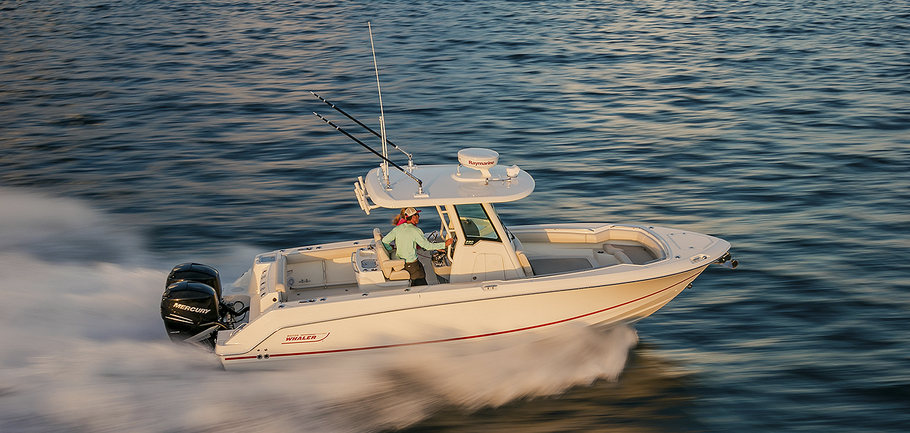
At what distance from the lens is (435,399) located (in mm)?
7027

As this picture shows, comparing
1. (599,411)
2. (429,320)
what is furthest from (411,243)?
(599,411)

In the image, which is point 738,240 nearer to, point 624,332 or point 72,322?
point 624,332

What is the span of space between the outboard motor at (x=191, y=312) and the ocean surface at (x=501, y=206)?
0.24 meters

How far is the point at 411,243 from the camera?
7258mm

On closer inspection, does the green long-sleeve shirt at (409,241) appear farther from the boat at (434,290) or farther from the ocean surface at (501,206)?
the ocean surface at (501,206)

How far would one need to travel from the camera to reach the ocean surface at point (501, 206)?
6.95 metres

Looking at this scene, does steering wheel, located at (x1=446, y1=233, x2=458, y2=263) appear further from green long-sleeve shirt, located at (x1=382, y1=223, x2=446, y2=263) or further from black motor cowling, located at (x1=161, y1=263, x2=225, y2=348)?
black motor cowling, located at (x1=161, y1=263, x2=225, y2=348)

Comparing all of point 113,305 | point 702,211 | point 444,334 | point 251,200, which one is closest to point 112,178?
point 251,200

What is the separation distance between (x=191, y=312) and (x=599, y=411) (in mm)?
3985

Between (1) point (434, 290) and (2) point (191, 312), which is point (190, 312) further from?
(1) point (434, 290)

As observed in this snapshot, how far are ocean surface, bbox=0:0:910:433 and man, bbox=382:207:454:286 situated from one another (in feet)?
2.63

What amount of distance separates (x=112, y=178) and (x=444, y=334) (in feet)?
32.1

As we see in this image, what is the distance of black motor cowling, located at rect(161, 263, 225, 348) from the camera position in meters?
6.96

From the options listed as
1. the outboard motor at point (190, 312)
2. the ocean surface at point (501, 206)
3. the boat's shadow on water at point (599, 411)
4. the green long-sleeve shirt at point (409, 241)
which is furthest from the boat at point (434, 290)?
the boat's shadow on water at point (599, 411)
